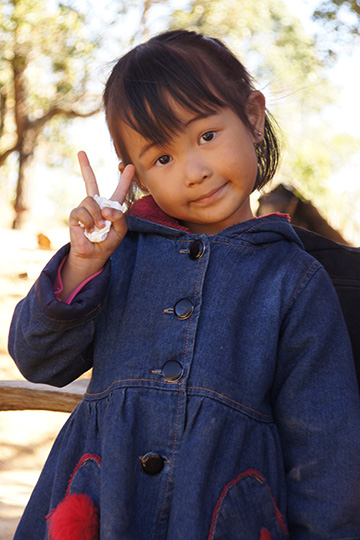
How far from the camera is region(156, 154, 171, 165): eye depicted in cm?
139

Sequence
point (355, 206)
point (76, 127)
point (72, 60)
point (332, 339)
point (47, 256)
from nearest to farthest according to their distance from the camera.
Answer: point (332, 339) → point (47, 256) → point (355, 206) → point (72, 60) → point (76, 127)

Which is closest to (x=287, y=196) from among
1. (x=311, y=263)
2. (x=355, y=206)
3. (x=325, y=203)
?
(x=311, y=263)

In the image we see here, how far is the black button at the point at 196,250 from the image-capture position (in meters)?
1.36

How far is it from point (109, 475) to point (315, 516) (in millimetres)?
407

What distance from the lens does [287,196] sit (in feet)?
11.1

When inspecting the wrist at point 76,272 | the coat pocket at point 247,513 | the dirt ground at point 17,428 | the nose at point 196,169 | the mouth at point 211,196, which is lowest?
the dirt ground at point 17,428

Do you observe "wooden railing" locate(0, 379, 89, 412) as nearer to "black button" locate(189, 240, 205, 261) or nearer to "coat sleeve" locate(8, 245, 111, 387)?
"coat sleeve" locate(8, 245, 111, 387)

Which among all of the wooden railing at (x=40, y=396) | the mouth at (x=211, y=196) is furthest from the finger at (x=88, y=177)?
the wooden railing at (x=40, y=396)

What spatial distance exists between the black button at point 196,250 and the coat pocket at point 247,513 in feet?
1.49

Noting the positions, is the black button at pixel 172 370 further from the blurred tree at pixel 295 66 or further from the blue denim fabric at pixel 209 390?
the blurred tree at pixel 295 66

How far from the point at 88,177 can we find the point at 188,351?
44 cm

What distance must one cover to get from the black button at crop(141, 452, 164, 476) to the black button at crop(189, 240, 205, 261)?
42 cm

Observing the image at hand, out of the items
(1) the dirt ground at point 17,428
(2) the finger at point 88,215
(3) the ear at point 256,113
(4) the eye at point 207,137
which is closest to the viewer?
(2) the finger at point 88,215

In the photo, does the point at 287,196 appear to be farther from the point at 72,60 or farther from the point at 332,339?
the point at 72,60
